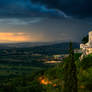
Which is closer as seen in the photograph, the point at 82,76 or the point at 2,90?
the point at 82,76

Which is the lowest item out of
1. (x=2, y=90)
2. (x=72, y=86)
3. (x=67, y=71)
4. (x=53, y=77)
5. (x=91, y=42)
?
(x=2, y=90)

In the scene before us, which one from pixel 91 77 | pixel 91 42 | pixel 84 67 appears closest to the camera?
pixel 91 77

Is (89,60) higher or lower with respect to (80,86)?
higher

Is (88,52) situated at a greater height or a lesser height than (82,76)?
greater

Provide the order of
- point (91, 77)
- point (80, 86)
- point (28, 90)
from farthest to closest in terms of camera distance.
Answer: point (28, 90), point (91, 77), point (80, 86)

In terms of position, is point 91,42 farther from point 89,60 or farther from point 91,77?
point 91,77

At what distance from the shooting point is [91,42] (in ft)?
227

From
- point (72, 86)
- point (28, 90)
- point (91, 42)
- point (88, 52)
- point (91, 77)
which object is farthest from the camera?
point (28, 90)

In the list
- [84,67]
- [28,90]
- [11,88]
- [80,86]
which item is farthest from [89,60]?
[11,88]

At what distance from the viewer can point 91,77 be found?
4638 centimetres

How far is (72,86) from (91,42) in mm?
43737

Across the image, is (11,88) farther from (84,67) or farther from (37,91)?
(84,67)

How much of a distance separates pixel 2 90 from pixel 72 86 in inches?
2737

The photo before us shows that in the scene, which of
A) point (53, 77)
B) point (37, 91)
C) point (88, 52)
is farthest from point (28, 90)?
point (88, 52)
